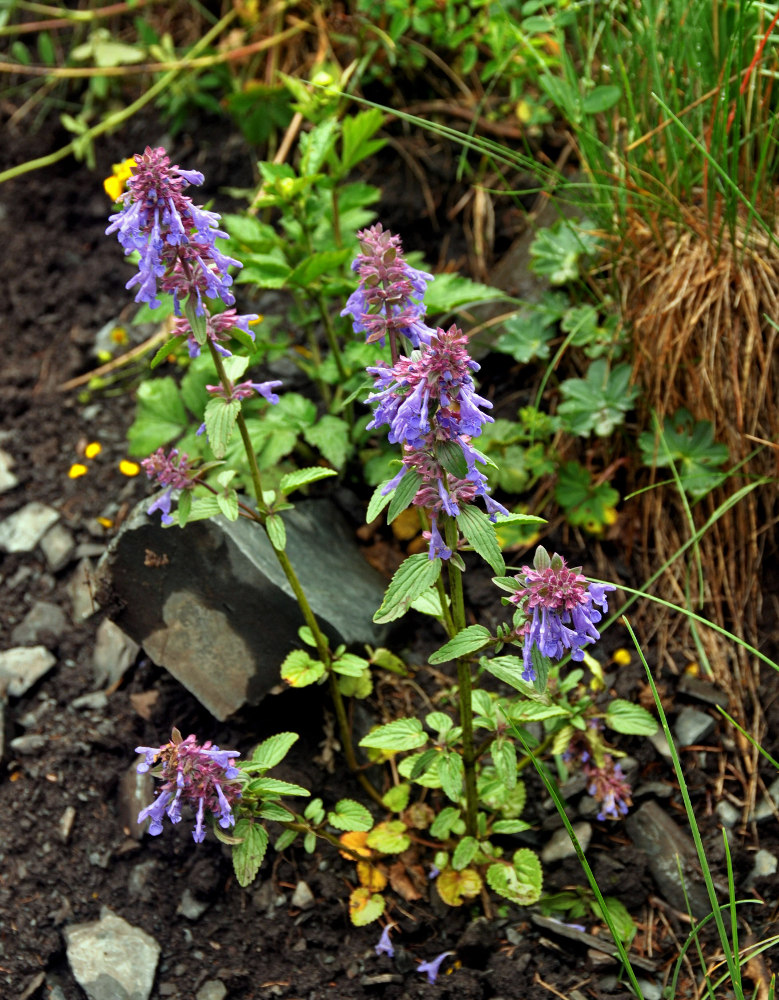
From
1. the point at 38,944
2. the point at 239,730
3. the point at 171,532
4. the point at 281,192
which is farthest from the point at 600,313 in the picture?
the point at 38,944

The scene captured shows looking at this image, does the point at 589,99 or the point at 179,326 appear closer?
the point at 179,326

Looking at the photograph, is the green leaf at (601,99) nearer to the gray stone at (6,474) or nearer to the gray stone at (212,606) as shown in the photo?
the gray stone at (212,606)

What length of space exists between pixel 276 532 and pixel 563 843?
1105mm

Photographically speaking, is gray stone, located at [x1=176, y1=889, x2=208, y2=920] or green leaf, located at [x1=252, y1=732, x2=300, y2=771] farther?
gray stone, located at [x1=176, y1=889, x2=208, y2=920]

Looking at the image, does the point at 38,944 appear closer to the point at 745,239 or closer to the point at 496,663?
the point at 496,663

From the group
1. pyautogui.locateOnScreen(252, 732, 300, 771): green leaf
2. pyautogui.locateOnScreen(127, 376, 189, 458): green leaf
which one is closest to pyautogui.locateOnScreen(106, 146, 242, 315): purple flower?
pyautogui.locateOnScreen(252, 732, 300, 771): green leaf

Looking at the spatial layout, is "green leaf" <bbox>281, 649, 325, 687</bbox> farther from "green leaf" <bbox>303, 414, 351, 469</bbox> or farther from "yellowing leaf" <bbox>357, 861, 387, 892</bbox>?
"green leaf" <bbox>303, 414, 351, 469</bbox>

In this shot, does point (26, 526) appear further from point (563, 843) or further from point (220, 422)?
point (563, 843)

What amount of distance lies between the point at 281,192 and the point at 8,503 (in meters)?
1.49

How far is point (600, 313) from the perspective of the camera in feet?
9.71

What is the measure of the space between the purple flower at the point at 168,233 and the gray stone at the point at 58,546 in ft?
4.87

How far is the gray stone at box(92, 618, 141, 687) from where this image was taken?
273cm

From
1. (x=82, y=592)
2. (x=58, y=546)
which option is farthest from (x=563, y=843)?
(x=58, y=546)

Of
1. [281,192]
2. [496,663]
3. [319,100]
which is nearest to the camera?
[496,663]
